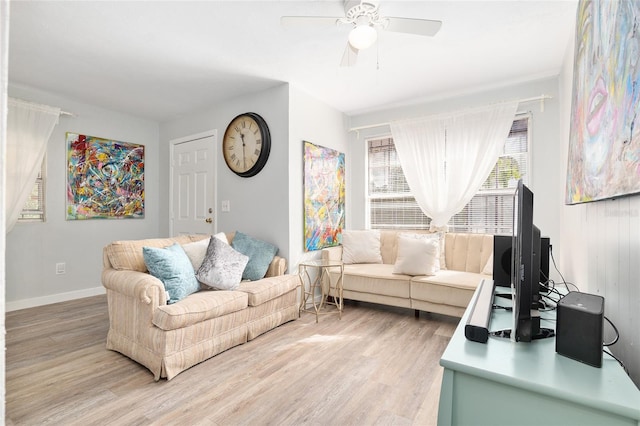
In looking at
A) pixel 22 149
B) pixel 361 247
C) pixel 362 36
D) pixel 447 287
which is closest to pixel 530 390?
pixel 362 36

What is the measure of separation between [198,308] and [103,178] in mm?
3048

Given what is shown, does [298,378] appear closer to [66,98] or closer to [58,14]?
[58,14]

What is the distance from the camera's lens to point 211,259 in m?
2.70

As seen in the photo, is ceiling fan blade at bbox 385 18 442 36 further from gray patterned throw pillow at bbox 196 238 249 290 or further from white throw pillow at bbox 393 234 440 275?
gray patterned throw pillow at bbox 196 238 249 290

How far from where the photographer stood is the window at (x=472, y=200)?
11.4ft

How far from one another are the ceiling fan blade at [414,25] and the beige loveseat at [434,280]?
2.15m

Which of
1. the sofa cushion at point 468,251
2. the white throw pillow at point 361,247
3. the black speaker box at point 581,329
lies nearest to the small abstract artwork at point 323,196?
the white throw pillow at point 361,247

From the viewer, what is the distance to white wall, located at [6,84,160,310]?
3.48 metres

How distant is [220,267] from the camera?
2666mm

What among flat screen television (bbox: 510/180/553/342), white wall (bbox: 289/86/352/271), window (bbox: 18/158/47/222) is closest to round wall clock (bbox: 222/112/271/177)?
white wall (bbox: 289/86/352/271)

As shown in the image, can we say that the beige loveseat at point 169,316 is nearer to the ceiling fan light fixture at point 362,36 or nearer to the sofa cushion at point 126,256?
the sofa cushion at point 126,256

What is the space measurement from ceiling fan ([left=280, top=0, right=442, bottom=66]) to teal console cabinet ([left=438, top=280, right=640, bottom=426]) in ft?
5.86

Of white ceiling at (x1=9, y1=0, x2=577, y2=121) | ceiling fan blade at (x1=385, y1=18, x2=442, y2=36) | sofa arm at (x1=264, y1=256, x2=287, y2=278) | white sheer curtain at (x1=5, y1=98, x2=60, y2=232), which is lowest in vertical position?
sofa arm at (x1=264, y1=256, x2=287, y2=278)

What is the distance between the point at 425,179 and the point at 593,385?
319 cm
